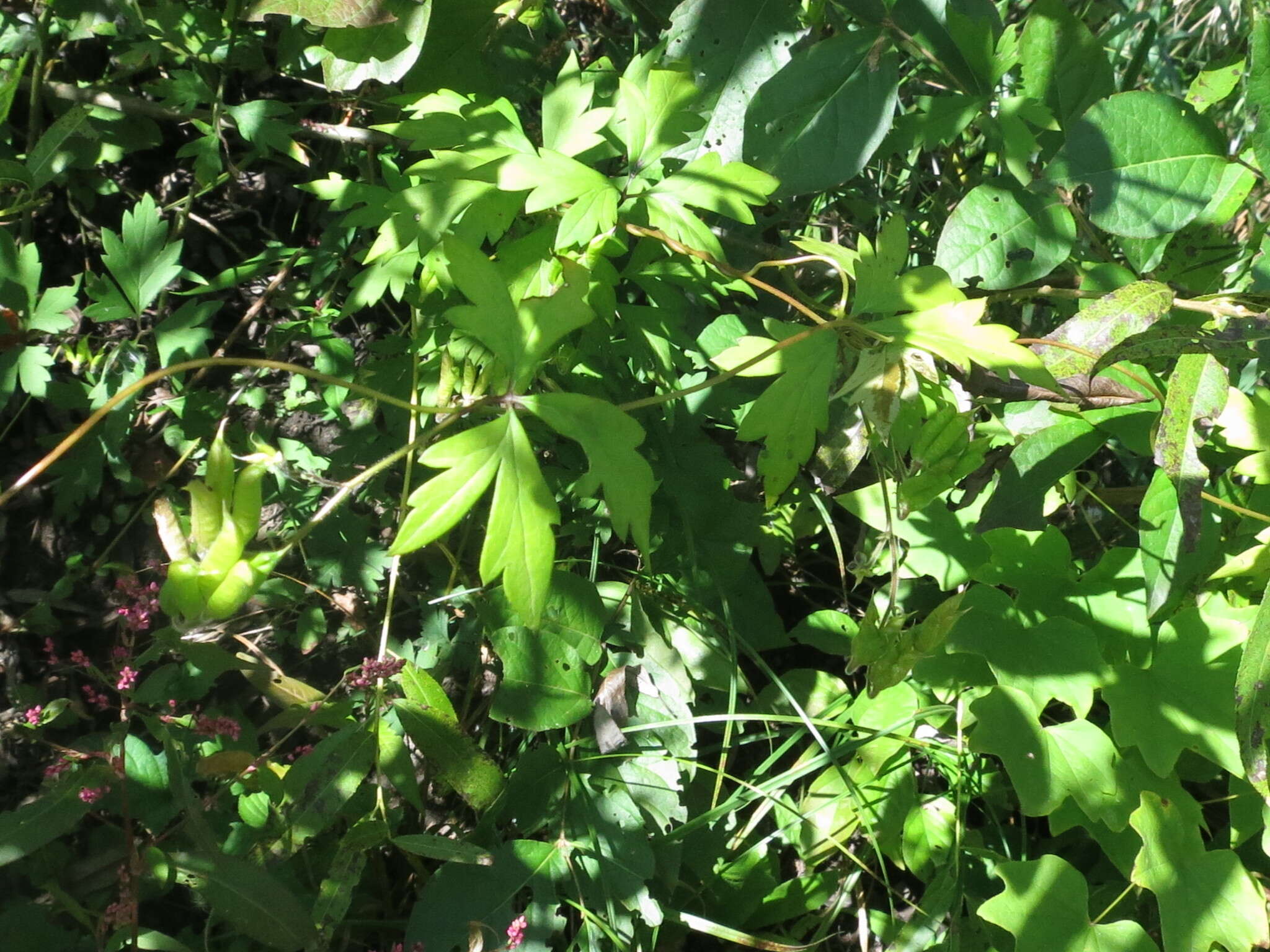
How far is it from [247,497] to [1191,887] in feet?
4.39

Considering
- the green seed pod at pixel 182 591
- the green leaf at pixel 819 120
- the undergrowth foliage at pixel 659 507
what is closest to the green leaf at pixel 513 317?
the undergrowth foliage at pixel 659 507

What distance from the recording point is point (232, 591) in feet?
2.85

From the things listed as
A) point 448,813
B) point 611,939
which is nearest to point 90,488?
point 448,813

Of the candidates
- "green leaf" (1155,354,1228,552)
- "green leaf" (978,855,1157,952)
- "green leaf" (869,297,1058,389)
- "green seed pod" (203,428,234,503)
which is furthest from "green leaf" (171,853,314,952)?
"green leaf" (1155,354,1228,552)

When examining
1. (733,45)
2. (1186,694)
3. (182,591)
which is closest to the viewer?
(182,591)

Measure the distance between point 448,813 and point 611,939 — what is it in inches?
16.8

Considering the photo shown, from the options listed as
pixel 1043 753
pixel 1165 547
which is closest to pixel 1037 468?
pixel 1165 547

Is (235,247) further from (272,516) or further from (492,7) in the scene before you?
(492,7)

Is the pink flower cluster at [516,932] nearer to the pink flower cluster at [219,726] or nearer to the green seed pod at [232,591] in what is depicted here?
the pink flower cluster at [219,726]

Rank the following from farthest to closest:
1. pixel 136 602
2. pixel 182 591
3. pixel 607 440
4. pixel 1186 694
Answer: pixel 136 602 < pixel 1186 694 < pixel 607 440 < pixel 182 591

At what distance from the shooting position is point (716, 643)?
1.57 metres

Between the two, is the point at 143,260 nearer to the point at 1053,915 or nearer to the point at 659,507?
the point at 659,507

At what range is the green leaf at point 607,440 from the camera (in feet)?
3.16

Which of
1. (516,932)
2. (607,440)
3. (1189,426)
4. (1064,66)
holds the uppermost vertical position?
(1064,66)
